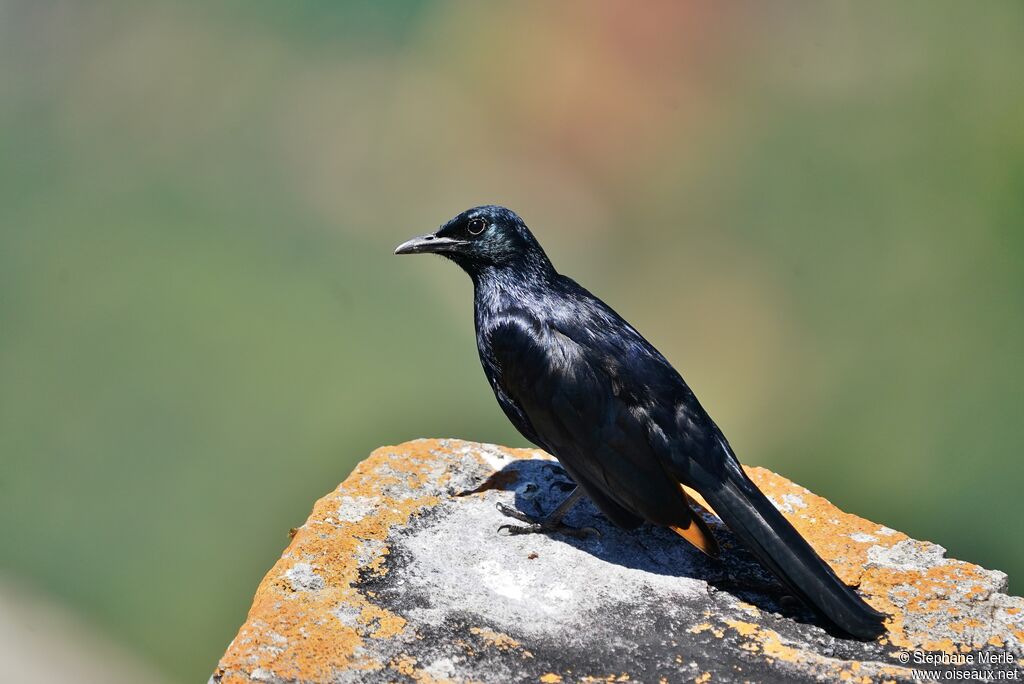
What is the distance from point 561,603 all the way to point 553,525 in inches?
21.2

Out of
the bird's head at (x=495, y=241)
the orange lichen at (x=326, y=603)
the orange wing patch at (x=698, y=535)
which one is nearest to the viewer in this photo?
the orange lichen at (x=326, y=603)

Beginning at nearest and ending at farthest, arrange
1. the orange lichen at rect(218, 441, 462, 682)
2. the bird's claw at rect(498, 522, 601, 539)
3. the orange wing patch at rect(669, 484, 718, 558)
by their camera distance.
Result: the orange lichen at rect(218, 441, 462, 682) < the orange wing patch at rect(669, 484, 718, 558) < the bird's claw at rect(498, 522, 601, 539)

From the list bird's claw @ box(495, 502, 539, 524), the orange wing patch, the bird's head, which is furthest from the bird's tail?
the bird's head

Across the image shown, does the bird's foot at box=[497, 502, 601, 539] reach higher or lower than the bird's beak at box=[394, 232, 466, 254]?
lower

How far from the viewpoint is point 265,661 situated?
358 cm

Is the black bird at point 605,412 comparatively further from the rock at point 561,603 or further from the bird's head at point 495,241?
the rock at point 561,603

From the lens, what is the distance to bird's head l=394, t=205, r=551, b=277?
4.81 meters

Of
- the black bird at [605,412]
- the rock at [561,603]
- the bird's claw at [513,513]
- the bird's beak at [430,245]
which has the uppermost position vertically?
the bird's beak at [430,245]

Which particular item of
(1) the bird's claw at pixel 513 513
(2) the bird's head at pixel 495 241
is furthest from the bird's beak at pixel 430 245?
(1) the bird's claw at pixel 513 513

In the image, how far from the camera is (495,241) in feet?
15.8

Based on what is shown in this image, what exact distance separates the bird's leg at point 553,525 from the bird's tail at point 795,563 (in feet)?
2.19

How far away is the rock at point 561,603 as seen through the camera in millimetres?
3666

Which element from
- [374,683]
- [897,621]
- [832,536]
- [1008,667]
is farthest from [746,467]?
[374,683]

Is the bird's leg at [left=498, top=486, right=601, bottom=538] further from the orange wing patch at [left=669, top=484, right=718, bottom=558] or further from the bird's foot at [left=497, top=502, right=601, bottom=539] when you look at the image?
the orange wing patch at [left=669, top=484, right=718, bottom=558]
